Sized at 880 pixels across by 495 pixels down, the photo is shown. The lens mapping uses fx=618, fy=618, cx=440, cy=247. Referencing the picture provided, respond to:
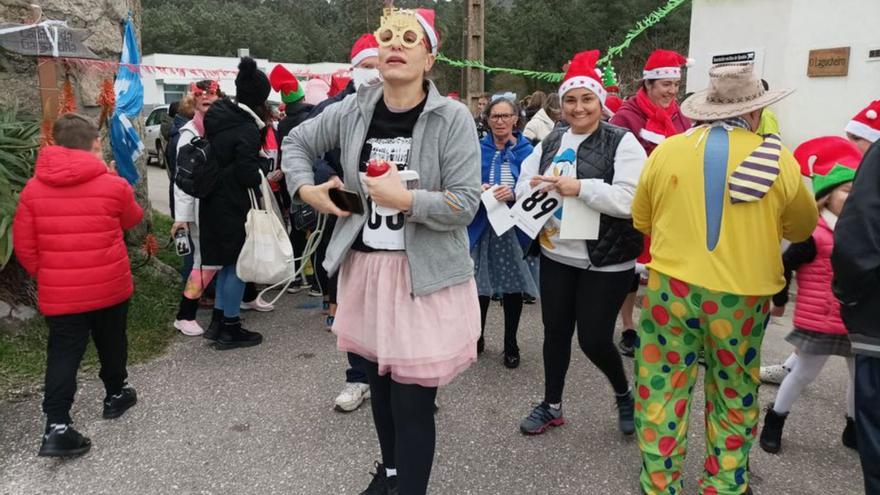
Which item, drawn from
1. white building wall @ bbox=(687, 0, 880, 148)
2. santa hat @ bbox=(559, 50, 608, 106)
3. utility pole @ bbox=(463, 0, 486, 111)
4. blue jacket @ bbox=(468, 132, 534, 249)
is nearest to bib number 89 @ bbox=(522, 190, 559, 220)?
santa hat @ bbox=(559, 50, 608, 106)

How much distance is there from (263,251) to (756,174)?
126 inches

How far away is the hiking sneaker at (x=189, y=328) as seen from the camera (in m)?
4.74

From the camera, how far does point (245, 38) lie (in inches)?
2363

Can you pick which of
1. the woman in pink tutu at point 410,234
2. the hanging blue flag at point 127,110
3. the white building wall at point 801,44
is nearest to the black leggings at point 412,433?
the woman in pink tutu at point 410,234

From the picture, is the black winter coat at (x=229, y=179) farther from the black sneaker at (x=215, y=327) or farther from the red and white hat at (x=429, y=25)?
the red and white hat at (x=429, y=25)

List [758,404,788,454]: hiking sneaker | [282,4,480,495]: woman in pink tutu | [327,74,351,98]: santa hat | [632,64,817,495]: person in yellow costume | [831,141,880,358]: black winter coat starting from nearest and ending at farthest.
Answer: [831,141,880,358]: black winter coat → [282,4,480,495]: woman in pink tutu → [632,64,817,495]: person in yellow costume → [758,404,788,454]: hiking sneaker → [327,74,351,98]: santa hat

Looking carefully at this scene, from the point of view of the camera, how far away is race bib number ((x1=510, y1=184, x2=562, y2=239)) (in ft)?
10.6

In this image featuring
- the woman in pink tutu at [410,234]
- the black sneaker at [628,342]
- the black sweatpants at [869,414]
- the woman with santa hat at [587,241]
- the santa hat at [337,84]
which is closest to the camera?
the black sweatpants at [869,414]

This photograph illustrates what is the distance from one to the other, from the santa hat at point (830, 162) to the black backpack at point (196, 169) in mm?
3610

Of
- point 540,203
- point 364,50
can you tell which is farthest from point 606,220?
point 364,50

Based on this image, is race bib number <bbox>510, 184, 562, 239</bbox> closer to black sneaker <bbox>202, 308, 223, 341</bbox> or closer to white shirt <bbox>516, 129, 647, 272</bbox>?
white shirt <bbox>516, 129, 647, 272</bbox>

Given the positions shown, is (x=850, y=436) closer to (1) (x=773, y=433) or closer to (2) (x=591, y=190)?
(1) (x=773, y=433)

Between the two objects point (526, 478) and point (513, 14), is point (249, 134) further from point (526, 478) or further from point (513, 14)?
point (513, 14)

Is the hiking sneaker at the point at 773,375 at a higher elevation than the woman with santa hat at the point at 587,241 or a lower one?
lower
